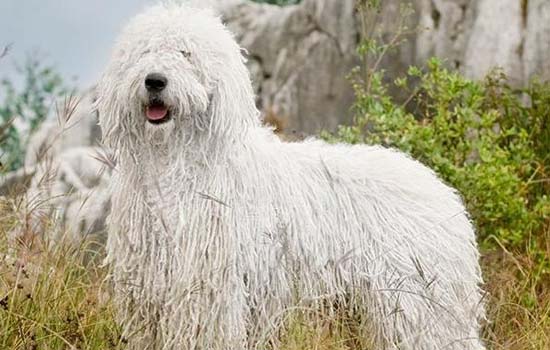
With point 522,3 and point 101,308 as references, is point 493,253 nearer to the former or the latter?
point 101,308

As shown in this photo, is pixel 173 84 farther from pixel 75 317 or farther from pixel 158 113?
pixel 75 317

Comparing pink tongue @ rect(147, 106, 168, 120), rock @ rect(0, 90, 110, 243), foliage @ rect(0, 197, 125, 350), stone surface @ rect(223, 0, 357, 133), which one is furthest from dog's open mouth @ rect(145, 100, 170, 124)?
stone surface @ rect(223, 0, 357, 133)

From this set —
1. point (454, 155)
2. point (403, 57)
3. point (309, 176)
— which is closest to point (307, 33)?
point (403, 57)

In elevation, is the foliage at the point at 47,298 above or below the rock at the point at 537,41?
above

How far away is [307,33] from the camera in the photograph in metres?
12.1

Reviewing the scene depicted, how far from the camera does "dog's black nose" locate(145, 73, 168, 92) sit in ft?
14.6

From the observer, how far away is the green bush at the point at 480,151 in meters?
6.92

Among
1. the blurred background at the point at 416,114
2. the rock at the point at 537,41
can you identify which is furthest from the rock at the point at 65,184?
the rock at the point at 537,41

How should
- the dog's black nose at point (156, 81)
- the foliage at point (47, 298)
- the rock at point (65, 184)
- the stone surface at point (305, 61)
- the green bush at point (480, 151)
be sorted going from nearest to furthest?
the dog's black nose at point (156, 81) → the foliage at point (47, 298) → the rock at point (65, 184) → the green bush at point (480, 151) → the stone surface at point (305, 61)

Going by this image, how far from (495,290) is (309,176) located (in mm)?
1684

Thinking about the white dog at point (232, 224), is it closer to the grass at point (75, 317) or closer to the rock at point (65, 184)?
the grass at point (75, 317)

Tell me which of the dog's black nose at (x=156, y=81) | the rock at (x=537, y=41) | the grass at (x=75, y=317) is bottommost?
the rock at (x=537, y=41)

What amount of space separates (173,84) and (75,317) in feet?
3.81

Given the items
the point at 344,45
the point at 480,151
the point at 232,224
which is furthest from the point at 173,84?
the point at 344,45
